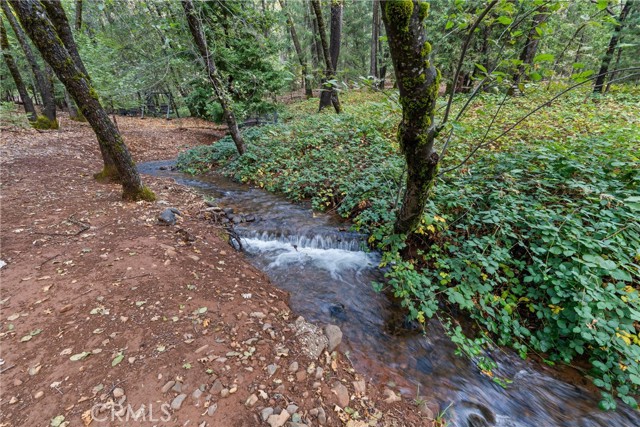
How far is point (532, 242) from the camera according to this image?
12.1ft

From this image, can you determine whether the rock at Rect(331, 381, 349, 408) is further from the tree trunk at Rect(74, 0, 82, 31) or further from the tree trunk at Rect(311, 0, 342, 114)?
the tree trunk at Rect(74, 0, 82, 31)

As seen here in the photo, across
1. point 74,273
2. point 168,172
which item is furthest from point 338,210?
point 168,172

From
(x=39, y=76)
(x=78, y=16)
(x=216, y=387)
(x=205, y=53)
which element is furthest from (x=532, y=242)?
(x=78, y=16)

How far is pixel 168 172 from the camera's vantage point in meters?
10.5

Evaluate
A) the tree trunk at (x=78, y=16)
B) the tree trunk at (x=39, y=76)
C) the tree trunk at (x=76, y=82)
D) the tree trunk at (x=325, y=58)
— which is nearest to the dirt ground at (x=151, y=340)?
the tree trunk at (x=76, y=82)

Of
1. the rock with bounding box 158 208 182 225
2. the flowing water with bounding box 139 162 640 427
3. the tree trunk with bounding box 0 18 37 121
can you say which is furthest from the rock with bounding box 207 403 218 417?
the tree trunk with bounding box 0 18 37 121

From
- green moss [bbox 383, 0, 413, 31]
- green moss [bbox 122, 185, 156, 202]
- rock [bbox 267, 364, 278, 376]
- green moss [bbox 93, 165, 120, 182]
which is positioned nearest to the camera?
green moss [bbox 383, 0, 413, 31]

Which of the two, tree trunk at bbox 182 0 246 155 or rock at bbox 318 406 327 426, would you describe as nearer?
rock at bbox 318 406 327 426

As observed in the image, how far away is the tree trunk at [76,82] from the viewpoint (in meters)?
4.21

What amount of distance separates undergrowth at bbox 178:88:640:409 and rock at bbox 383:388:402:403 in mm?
920

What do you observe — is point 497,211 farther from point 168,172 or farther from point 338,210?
point 168,172

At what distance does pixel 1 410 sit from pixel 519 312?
538 cm

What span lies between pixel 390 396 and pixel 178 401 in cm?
200

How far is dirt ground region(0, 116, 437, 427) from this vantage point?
2.30 meters
